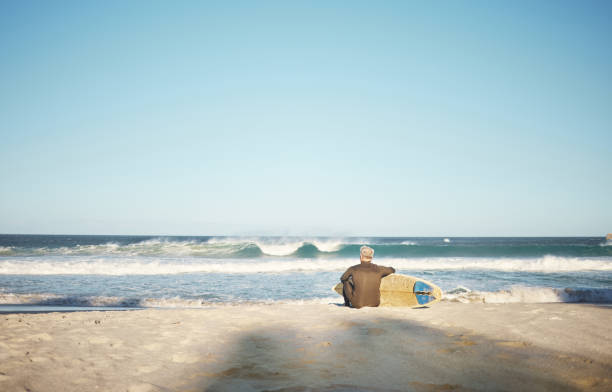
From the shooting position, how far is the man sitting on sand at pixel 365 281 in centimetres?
616

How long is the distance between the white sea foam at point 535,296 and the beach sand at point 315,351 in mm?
3380

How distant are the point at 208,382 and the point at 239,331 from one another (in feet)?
5.98

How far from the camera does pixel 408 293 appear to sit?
6758 mm

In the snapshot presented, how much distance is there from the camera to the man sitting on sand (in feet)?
20.2

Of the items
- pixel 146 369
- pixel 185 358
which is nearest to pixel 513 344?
pixel 185 358

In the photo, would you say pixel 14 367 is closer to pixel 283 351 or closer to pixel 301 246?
pixel 283 351

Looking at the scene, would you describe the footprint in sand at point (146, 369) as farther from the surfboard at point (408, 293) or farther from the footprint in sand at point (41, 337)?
the surfboard at point (408, 293)

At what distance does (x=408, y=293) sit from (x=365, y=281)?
3.64ft

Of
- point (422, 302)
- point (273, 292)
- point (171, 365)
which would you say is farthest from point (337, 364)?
point (273, 292)

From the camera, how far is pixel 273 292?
1010 centimetres

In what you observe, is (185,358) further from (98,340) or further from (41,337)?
(41,337)

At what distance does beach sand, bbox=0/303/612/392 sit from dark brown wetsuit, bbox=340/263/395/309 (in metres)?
0.76

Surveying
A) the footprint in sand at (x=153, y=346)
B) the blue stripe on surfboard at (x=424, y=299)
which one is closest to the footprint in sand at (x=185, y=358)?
the footprint in sand at (x=153, y=346)

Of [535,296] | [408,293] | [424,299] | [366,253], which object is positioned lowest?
[535,296]
